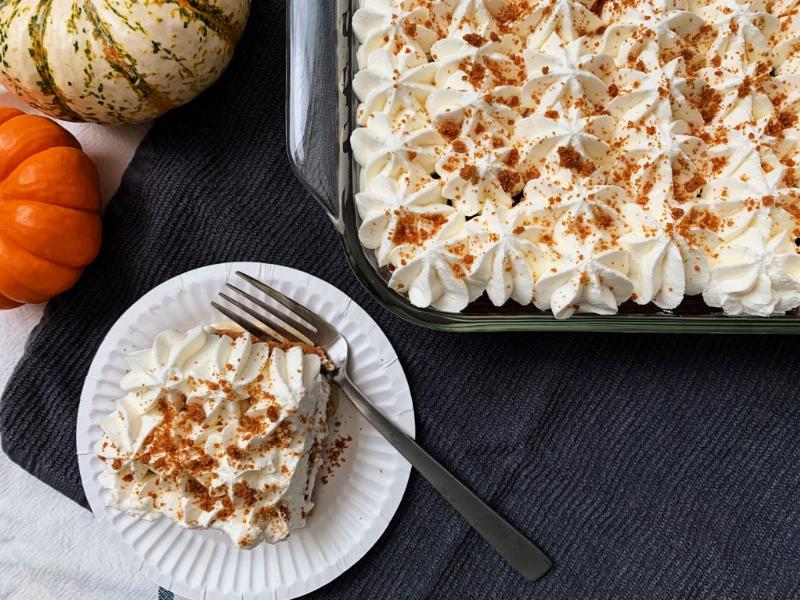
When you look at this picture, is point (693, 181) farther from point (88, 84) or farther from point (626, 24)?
point (88, 84)

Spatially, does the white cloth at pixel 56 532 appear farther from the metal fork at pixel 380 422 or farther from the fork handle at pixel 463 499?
the fork handle at pixel 463 499

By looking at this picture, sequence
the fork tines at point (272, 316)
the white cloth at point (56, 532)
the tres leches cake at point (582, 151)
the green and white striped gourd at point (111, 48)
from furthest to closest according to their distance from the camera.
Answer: the white cloth at point (56, 532), the fork tines at point (272, 316), the green and white striped gourd at point (111, 48), the tres leches cake at point (582, 151)

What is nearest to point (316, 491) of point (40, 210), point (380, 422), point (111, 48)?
point (380, 422)

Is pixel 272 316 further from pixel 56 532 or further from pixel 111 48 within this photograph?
pixel 56 532

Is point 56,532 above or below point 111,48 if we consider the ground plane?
below

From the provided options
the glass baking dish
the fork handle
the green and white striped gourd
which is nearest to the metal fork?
the fork handle

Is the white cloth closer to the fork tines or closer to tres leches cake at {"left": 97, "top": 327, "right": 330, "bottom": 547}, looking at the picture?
tres leches cake at {"left": 97, "top": 327, "right": 330, "bottom": 547}

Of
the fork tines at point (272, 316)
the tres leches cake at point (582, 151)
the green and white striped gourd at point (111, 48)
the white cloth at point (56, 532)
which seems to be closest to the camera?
the tres leches cake at point (582, 151)

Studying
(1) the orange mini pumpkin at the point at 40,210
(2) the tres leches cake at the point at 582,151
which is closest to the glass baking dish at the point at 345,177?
(2) the tres leches cake at the point at 582,151
